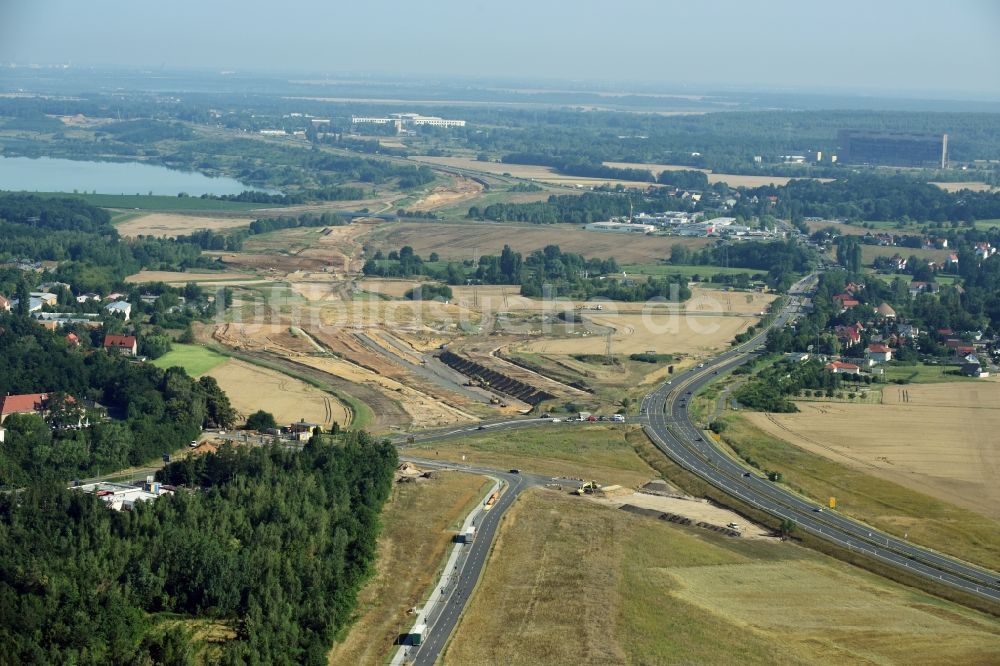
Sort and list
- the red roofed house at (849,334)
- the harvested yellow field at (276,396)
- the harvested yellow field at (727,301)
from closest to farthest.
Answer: the harvested yellow field at (276,396)
the red roofed house at (849,334)
the harvested yellow field at (727,301)

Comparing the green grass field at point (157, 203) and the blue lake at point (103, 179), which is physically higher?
Result: the green grass field at point (157, 203)

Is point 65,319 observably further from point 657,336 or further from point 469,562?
point 469,562

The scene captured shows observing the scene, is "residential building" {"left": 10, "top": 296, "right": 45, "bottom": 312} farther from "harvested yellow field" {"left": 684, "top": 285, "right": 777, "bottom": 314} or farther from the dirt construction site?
"harvested yellow field" {"left": 684, "top": 285, "right": 777, "bottom": 314}

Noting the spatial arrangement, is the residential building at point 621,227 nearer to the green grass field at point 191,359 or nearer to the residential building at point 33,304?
the residential building at point 33,304

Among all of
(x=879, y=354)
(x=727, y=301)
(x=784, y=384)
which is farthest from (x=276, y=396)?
(x=727, y=301)

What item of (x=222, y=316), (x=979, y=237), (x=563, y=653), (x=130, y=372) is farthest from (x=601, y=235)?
(x=563, y=653)

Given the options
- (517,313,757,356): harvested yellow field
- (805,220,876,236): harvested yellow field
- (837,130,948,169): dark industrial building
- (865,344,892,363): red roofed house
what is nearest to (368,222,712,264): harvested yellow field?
(805,220,876,236): harvested yellow field

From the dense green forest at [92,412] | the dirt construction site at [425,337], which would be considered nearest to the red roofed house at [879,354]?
the dirt construction site at [425,337]

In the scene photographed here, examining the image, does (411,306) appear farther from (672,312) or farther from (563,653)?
(563,653)
